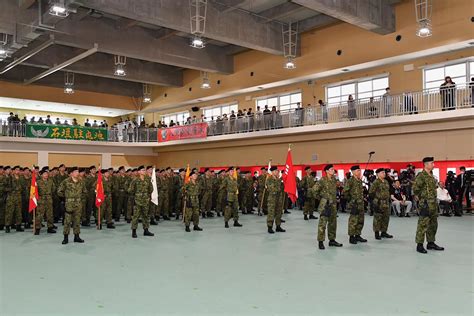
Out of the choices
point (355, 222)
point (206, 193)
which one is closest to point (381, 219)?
point (355, 222)

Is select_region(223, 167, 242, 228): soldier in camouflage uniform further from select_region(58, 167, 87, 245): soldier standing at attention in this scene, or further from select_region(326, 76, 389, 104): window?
select_region(326, 76, 389, 104): window

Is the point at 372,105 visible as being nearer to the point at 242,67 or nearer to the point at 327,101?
the point at 327,101

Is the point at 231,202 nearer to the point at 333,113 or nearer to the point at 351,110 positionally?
the point at 351,110

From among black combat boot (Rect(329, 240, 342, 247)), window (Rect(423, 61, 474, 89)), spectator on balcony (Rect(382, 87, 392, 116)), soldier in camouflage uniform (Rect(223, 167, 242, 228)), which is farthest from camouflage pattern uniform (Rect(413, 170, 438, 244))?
spectator on balcony (Rect(382, 87, 392, 116))

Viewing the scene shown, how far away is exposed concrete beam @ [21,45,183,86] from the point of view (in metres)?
24.6

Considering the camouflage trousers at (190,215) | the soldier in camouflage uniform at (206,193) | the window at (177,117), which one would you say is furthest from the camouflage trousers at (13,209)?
the window at (177,117)

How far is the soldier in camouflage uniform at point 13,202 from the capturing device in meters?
12.4

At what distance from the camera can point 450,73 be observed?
18.6 meters

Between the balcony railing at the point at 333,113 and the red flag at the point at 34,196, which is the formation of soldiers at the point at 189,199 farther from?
the balcony railing at the point at 333,113

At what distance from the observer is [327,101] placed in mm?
23375

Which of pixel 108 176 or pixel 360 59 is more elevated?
pixel 360 59

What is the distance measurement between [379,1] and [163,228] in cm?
1363

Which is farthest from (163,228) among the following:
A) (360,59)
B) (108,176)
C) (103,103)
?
(103,103)

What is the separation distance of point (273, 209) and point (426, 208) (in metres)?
4.49
